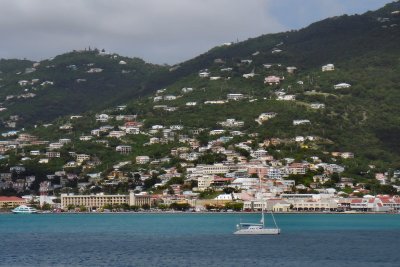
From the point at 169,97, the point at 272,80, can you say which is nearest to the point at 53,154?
the point at 169,97

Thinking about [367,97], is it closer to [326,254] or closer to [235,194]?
[235,194]

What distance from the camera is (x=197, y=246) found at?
214 ft

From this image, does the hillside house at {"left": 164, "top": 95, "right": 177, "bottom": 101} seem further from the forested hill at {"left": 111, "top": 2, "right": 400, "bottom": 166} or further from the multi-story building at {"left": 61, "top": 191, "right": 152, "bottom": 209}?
the multi-story building at {"left": 61, "top": 191, "right": 152, "bottom": 209}

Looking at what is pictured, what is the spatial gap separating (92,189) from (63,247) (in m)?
76.1

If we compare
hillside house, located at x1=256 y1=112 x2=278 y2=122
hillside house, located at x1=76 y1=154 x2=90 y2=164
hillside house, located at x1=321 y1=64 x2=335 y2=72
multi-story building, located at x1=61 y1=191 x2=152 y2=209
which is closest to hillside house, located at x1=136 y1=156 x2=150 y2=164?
multi-story building, located at x1=61 y1=191 x2=152 y2=209

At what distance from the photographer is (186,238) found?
7344 cm

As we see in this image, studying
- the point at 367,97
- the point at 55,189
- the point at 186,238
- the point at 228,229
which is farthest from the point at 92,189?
the point at 186,238

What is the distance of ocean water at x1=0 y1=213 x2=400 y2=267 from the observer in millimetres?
55594

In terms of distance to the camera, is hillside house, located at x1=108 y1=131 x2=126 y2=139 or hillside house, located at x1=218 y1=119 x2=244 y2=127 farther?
hillside house, located at x1=108 y1=131 x2=126 y2=139

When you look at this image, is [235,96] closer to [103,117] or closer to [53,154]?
[103,117]

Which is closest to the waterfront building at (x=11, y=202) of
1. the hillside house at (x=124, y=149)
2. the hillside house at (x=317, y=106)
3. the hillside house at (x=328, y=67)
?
the hillside house at (x=124, y=149)

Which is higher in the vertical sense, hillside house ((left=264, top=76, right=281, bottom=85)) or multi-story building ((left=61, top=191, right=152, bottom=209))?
hillside house ((left=264, top=76, right=281, bottom=85))

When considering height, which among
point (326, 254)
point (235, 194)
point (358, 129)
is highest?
point (358, 129)

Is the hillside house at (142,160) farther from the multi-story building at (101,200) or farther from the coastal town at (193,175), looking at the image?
the multi-story building at (101,200)
